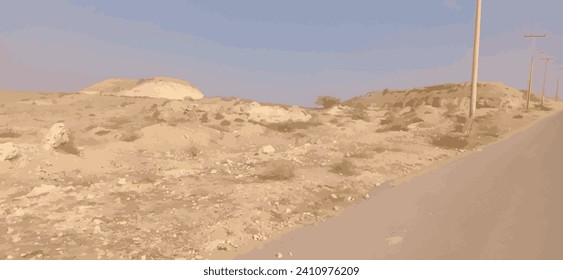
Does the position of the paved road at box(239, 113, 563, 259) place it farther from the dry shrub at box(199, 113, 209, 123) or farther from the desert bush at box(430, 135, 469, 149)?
the dry shrub at box(199, 113, 209, 123)

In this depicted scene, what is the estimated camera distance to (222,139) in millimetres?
18094

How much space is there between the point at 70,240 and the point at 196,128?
41.3ft

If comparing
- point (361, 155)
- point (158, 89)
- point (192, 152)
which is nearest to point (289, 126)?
point (192, 152)

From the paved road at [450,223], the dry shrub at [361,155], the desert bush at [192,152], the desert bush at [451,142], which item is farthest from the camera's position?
the desert bush at [451,142]

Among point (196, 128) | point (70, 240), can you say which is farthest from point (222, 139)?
point (70, 240)

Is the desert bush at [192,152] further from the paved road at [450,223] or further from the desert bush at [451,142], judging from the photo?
the desert bush at [451,142]

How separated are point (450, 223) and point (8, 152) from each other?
10988mm

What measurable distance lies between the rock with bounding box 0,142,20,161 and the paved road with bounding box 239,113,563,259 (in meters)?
8.46

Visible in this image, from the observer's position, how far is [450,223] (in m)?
6.40

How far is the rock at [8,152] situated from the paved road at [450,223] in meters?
8.46

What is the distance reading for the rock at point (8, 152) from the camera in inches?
411

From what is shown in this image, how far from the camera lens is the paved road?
5.40 meters

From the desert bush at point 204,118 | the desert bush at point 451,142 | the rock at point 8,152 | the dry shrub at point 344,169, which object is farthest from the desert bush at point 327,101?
the rock at point 8,152
